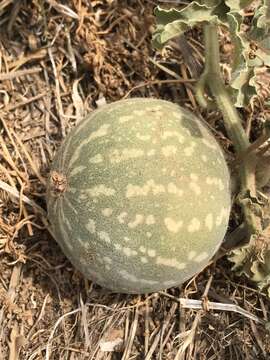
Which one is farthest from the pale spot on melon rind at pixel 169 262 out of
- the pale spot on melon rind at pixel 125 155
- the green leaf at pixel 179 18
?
the green leaf at pixel 179 18

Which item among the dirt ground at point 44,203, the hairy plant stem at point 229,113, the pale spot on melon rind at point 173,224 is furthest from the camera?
the dirt ground at point 44,203

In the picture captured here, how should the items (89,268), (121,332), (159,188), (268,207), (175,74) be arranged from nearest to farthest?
(159,188) < (89,268) < (268,207) < (121,332) < (175,74)

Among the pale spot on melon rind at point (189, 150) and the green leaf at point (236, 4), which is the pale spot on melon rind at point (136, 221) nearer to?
the pale spot on melon rind at point (189, 150)

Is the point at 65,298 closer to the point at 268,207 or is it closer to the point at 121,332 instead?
the point at 121,332

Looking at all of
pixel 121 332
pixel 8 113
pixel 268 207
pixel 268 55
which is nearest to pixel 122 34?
pixel 8 113

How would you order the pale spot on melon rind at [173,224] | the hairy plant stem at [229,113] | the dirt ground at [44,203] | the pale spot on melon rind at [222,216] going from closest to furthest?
the pale spot on melon rind at [173,224] < the pale spot on melon rind at [222,216] < the hairy plant stem at [229,113] < the dirt ground at [44,203]

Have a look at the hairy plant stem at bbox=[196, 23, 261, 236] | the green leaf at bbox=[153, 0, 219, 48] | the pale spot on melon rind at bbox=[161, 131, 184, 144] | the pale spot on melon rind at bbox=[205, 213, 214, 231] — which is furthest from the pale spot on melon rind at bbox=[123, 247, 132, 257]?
the green leaf at bbox=[153, 0, 219, 48]
